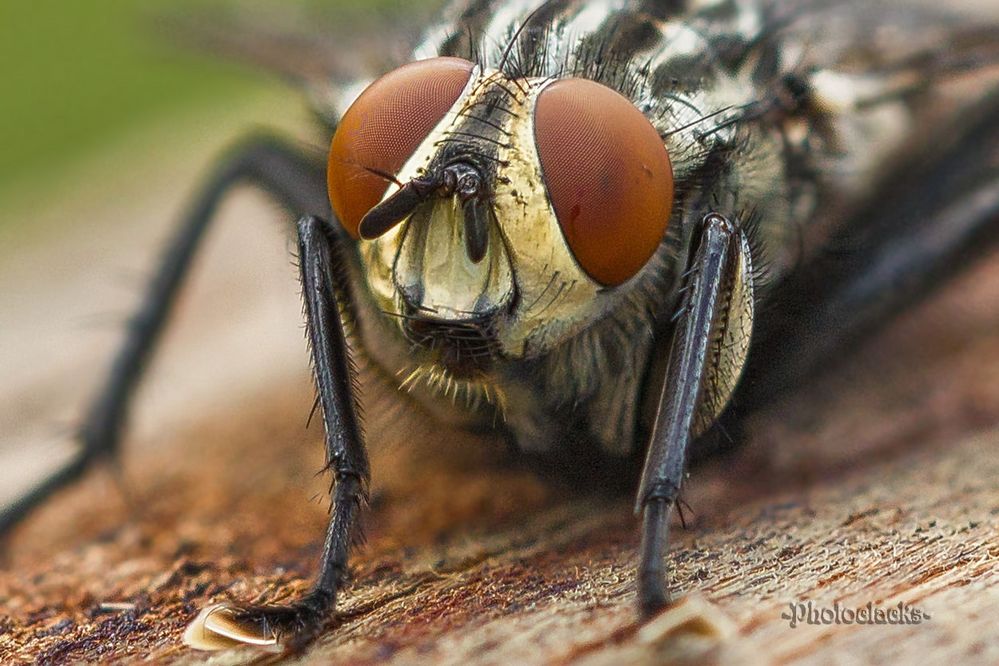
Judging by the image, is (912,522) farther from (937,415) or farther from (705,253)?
(937,415)

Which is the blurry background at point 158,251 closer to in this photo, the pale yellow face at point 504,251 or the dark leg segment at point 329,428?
the dark leg segment at point 329,428

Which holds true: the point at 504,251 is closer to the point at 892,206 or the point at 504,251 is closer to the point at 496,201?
the point at 496,201

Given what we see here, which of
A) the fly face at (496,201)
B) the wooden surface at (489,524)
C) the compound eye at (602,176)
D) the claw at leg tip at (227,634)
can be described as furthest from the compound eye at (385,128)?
the claw at leg tip at (227,634)

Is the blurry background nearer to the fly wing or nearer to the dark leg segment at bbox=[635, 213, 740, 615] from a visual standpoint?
the dark leg segment at bbox=[635, 213, 740, 615]

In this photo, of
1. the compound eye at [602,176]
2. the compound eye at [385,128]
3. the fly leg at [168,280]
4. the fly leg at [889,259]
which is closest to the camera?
the compound eye at [602,176]

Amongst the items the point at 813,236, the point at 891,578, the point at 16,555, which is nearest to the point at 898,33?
the point at 813,236

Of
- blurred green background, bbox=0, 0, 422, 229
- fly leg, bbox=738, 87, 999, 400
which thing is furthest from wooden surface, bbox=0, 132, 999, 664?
blurred green background, bbox=0, 0, 422, 229
